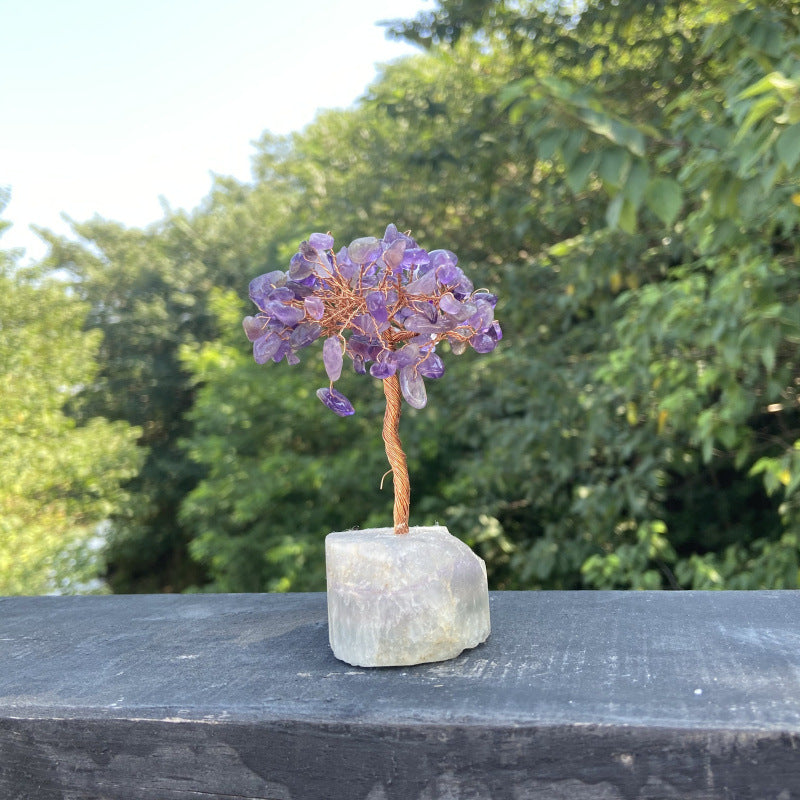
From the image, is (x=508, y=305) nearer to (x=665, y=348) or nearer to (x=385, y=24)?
(x=665, y=348)

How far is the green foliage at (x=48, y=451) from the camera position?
8375mm

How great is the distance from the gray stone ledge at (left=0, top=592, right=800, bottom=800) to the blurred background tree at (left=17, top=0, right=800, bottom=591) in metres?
0.72

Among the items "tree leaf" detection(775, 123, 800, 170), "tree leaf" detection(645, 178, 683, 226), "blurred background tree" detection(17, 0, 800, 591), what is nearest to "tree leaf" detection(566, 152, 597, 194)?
"blurred background tree" detection(17, 0, 800, 591)

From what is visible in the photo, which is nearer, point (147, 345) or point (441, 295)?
point (441, 295)

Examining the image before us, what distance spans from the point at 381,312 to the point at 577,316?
3.52m

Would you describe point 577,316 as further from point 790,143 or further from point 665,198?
point 790,143

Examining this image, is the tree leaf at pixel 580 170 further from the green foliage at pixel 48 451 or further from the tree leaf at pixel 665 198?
the green foliage at pixel 48 451

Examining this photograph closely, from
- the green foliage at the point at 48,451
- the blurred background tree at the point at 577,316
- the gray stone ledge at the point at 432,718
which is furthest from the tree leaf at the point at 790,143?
the green foliage at the point at 48,451

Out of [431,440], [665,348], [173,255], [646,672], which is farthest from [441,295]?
[173,255]

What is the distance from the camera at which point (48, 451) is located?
907cm

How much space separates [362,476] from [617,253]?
3.87 metres

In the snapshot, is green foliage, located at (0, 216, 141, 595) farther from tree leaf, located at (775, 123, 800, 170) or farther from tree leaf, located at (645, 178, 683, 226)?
tree leaf, located at (775, 123, 800, 170)

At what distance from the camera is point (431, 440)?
19.7 ft

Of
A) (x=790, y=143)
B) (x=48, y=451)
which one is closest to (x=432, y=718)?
(x=790, y=143)
